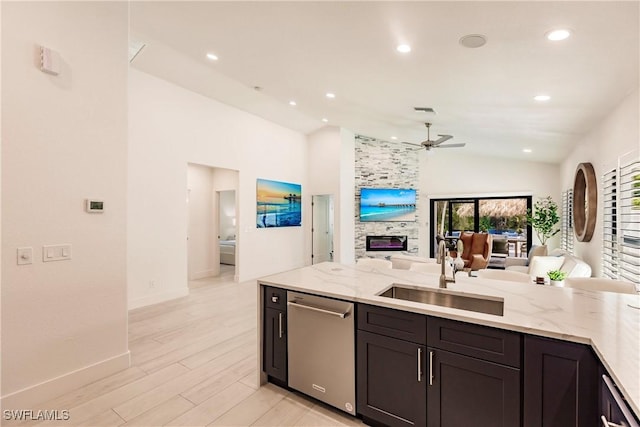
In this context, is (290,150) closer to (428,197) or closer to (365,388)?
(428,197)

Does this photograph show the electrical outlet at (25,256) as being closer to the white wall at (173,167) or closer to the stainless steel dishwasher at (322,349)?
the stainless steel dishwasher at (322,349)

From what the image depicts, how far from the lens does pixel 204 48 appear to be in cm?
388

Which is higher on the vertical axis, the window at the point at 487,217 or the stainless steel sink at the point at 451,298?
the window at the point at 487,217

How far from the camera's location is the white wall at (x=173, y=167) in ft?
15.6

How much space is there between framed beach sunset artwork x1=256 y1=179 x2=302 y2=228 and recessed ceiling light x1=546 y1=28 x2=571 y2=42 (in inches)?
221

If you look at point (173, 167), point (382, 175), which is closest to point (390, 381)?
point (173, 167)

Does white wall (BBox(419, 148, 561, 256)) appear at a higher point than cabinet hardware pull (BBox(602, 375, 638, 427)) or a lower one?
higher

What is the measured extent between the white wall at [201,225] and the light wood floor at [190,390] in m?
2.96

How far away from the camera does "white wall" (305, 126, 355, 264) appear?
25.4 feet

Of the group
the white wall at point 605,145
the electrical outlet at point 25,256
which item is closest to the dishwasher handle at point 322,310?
the electrical outlet at point 25,256

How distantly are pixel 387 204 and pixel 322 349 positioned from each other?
667 cm

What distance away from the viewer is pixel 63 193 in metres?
2.49

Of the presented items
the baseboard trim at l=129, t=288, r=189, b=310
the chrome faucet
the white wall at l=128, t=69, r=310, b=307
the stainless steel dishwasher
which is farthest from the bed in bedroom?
the chrome faucet

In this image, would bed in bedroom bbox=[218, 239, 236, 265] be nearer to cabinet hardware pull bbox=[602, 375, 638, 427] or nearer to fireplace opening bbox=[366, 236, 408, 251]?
fireplace opening bbox=[366, 236, 408, 251]
